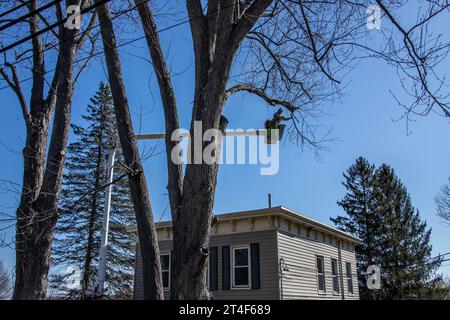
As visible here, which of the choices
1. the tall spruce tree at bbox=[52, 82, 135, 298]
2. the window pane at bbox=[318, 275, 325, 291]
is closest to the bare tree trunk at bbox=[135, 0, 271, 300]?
the window pane at bbox=[318, 275, 325, 291]

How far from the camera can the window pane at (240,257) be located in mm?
14758

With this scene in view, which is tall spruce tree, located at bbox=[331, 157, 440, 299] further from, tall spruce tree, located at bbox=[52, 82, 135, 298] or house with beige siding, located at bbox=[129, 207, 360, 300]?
tall spruce tree, located at bbox=[52, 82, 135, 298]

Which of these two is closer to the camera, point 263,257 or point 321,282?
point 263,257

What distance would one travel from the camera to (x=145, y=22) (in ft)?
20.1

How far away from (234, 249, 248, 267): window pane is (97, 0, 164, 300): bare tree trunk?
30.6 ft

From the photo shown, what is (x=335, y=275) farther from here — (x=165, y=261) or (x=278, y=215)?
(x=165, y=261)

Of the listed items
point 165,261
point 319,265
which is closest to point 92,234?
point 165,261

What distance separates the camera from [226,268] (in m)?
14.9

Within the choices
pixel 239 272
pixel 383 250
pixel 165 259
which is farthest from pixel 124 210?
pixel 383 250

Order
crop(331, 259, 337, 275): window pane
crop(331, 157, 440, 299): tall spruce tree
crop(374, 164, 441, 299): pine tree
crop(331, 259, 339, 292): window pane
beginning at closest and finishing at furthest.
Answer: crop(331, 259, 339, 292): window pane
crop(331, 259, 337, 275): window pane
crop(374, 164, 441, 299): pine tree
crop(331, 157, 440, 299): tall spruce tree

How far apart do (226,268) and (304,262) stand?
2.98 metres

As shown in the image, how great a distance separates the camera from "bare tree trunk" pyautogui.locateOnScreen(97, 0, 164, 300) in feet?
18.3
